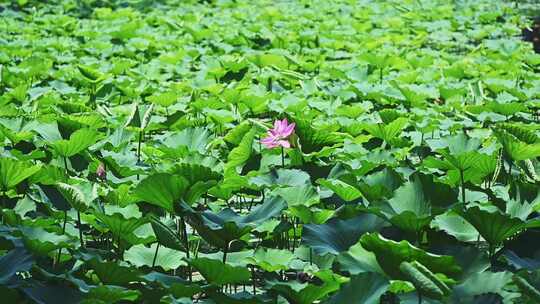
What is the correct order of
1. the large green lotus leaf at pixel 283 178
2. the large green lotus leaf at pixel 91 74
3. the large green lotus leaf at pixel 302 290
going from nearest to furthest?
1. the large green lotus leaf at pixel 302 290
2. the large green lotus leaf at pixel 283 178
3. the large green lotus leaf at pixel 91 74

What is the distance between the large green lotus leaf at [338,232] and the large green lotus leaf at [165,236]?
0.25m

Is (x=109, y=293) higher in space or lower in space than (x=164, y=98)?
higher

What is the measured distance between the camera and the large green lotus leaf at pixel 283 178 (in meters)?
2.27

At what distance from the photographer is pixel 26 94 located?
3.60 metres

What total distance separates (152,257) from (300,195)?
366mm

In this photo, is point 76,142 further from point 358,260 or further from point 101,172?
point 358,260

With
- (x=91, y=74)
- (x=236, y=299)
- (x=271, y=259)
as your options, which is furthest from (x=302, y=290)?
(x=91, y=74)

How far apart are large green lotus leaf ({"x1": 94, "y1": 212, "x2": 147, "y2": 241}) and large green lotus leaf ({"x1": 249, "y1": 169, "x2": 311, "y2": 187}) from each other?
39 cm

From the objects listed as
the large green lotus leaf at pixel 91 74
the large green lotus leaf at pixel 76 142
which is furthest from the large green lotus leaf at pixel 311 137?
the large green lotus leaf at pixel 91 74

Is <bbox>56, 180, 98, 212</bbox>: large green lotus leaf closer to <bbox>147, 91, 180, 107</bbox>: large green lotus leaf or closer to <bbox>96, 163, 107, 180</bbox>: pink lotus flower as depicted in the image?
<bbox>96, 163, 107, 180</bbox>: pink lotus flower

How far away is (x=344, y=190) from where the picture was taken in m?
2.13

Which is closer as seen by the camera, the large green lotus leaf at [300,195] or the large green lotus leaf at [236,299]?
the large green lotus leaf at [236,299]

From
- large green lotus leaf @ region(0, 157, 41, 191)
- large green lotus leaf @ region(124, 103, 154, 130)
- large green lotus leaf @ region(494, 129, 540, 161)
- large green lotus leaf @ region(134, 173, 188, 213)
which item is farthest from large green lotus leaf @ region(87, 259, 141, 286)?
large green lotus leaf @ region(124, 103, 154, 130)

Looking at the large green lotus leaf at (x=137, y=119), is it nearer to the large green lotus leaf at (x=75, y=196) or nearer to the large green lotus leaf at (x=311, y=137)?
the large green lotus leaf at (x=311, y=137)
